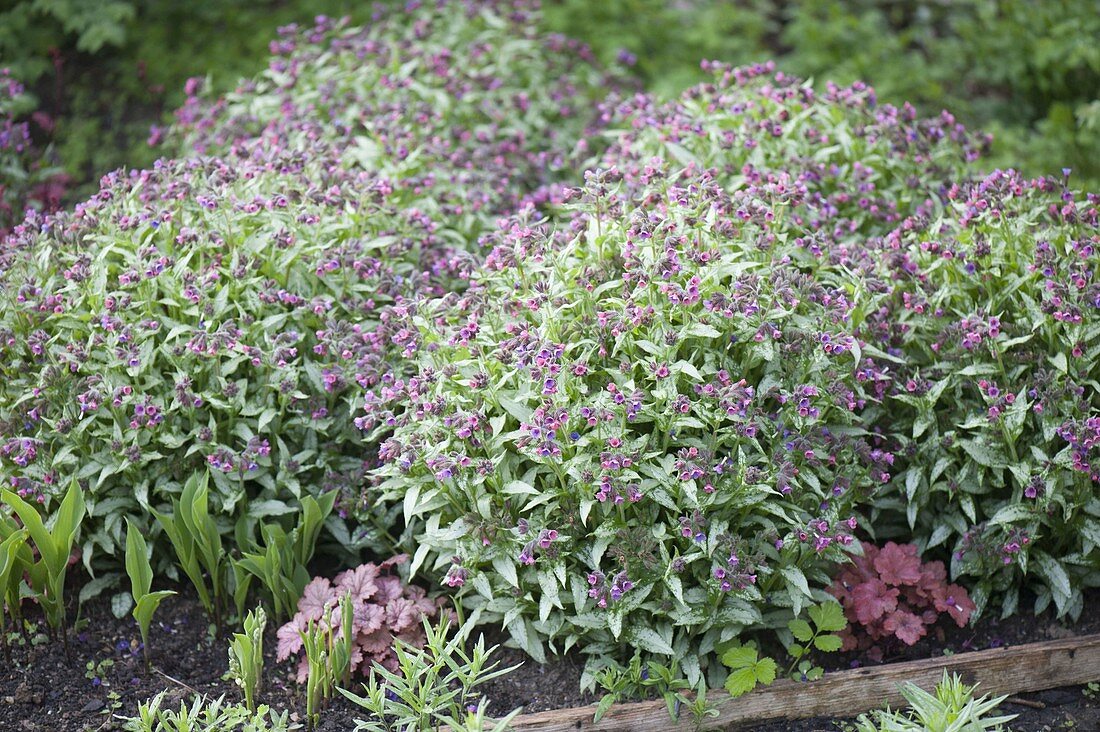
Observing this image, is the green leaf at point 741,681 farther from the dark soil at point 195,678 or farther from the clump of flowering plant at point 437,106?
the clump of flowering plant at point 437,106

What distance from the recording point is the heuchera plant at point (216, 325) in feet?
11.4

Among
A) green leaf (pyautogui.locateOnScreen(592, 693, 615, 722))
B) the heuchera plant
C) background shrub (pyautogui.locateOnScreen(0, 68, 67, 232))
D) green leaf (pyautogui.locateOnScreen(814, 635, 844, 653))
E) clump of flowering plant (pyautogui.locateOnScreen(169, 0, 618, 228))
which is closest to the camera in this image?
green leaf (pyautogui.locateOnScreen(592, 693, 615, 722))

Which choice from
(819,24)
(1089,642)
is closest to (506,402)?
(1089,642)

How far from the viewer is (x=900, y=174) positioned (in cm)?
438

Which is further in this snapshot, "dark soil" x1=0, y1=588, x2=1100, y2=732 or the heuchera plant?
the heuchera plant

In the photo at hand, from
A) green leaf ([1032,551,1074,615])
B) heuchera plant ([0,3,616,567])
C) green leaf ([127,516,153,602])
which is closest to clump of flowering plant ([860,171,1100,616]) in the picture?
green leaf ([1032,551,1074,615])

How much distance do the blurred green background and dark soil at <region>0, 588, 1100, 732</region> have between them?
2.98 meters

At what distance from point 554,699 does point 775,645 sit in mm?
718

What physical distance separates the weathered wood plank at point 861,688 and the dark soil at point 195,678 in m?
0.05

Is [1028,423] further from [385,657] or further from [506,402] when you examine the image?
[385,657]

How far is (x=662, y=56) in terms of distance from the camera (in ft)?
22.3

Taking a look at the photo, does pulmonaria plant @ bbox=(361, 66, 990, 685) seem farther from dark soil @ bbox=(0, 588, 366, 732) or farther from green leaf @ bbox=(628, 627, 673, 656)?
dark soil @ bbox=(0, 588, 366, 732)

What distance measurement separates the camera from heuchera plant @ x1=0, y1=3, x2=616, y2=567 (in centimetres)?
346

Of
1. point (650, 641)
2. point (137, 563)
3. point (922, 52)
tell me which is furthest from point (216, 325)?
point (922, 52)
